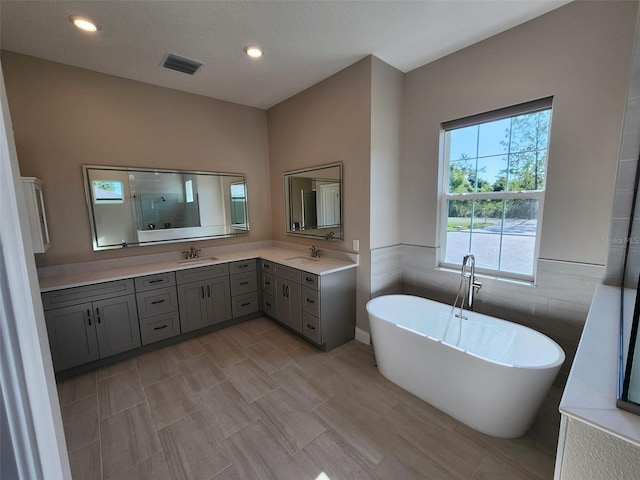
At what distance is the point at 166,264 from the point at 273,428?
2130 millimetres

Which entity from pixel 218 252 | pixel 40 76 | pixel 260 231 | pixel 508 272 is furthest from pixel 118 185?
pixel 508 272

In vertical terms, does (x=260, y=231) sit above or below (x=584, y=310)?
above

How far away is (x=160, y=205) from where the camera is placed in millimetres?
3139

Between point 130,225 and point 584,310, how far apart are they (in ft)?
13.8

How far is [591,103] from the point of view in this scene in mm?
1860

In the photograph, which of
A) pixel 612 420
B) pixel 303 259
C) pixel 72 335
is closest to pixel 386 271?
pixel 303 259

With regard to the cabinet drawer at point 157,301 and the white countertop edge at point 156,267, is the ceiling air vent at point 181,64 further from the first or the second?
the cabinet drawer at point 157,301

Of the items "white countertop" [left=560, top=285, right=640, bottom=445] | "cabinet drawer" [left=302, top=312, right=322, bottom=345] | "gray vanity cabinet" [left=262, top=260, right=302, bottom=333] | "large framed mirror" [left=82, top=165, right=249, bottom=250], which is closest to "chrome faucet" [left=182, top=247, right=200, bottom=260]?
"large framed mirror" [left=82, top=165, right=249, bottom=250]

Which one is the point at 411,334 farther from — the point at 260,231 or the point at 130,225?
the point at 130,225

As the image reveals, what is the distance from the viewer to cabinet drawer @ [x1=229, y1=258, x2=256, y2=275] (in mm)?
3266

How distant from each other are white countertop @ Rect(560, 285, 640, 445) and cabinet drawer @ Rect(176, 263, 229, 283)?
9.89 feet

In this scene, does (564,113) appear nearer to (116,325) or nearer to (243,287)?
(243,287)

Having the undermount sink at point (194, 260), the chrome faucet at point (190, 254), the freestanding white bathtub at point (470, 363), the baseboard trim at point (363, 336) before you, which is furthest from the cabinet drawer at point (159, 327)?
the freestanding white bathtub at point (470, 363)

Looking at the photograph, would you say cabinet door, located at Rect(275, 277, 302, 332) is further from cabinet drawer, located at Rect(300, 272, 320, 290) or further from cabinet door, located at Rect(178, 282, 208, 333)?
cabinet door, located at Rect(178, 282, 208, 333)
